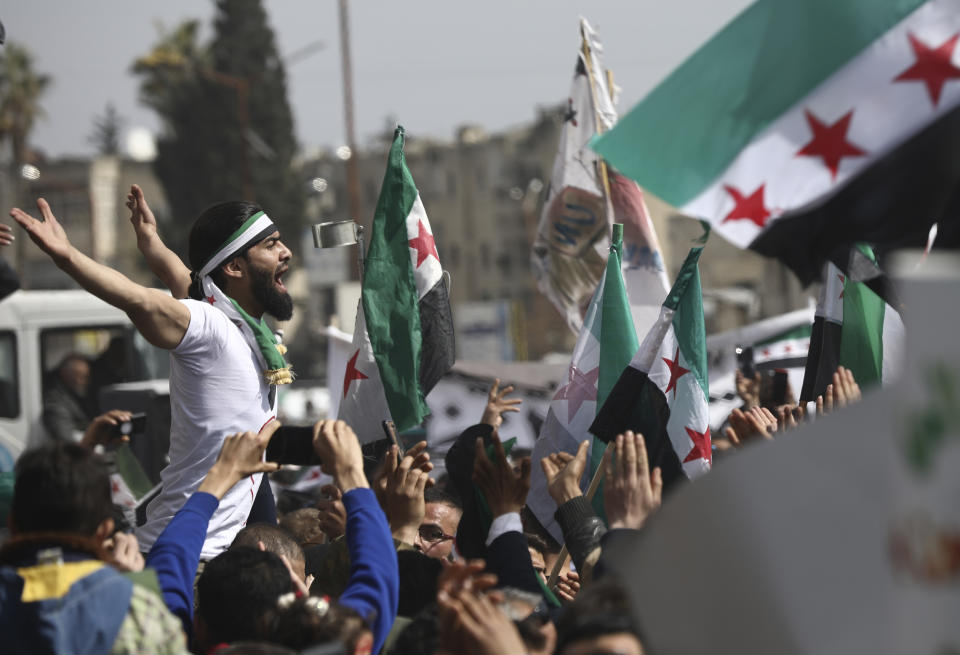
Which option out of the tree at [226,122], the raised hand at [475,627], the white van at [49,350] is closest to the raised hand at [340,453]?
the raised hand at [475,627]

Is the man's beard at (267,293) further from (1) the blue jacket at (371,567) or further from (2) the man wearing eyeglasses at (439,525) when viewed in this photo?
(1) the blue jacket at (371,567)

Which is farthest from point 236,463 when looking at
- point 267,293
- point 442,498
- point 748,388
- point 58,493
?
point 748,388

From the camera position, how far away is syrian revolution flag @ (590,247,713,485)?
4.42 meters

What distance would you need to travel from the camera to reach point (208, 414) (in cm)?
414

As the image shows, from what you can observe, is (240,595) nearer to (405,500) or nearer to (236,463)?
(236,463)

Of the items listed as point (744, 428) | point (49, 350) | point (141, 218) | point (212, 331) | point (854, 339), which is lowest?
point (744, 428)

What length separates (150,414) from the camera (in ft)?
30.1

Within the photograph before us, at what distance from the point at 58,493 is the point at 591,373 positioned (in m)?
2.83

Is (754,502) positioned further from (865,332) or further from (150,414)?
(150,414)

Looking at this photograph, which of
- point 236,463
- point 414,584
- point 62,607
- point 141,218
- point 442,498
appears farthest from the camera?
point 442,498

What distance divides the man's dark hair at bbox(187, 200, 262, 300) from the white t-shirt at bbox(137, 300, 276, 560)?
0.35m

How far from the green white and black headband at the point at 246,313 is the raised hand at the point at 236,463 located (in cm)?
93

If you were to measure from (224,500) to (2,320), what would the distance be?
8898mm

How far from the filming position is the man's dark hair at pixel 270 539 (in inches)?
159
